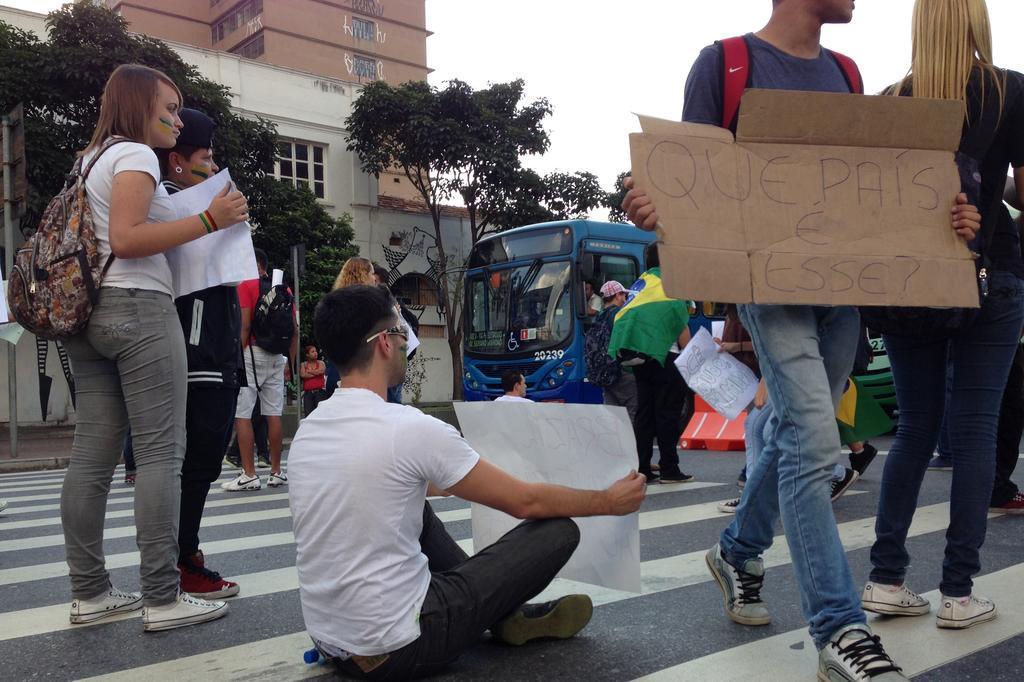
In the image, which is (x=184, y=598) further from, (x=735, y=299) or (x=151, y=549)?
(x=735, y=299)

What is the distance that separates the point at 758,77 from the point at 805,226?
18.2 inches

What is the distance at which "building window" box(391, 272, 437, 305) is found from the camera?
92.6ft

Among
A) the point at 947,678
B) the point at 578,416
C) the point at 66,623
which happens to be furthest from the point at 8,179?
the point at 947,678

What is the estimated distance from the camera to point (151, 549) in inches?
122

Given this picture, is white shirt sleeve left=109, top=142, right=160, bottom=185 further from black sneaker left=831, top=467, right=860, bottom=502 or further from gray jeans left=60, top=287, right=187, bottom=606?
black sneaker left=831, top=467, right=860, bottom=502

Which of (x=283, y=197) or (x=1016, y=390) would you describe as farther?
(x=283, y=197)

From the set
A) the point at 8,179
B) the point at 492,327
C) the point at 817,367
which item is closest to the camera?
the point at 817,367

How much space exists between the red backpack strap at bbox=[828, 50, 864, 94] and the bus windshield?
37.1 feet

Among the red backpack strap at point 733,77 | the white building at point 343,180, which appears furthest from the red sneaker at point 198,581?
the white building at point 343,180

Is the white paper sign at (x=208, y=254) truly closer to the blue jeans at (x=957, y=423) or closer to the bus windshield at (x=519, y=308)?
the blue jeans at (x=957, y=423)

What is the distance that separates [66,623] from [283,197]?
20423 millimetres

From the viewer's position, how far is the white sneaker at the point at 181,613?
308 cm

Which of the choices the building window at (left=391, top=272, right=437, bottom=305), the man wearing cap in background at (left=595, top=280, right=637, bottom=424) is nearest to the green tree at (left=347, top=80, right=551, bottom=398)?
the building window at (left=391, top=272, right=437, bottom=305)

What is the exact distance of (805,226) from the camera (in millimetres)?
2486
